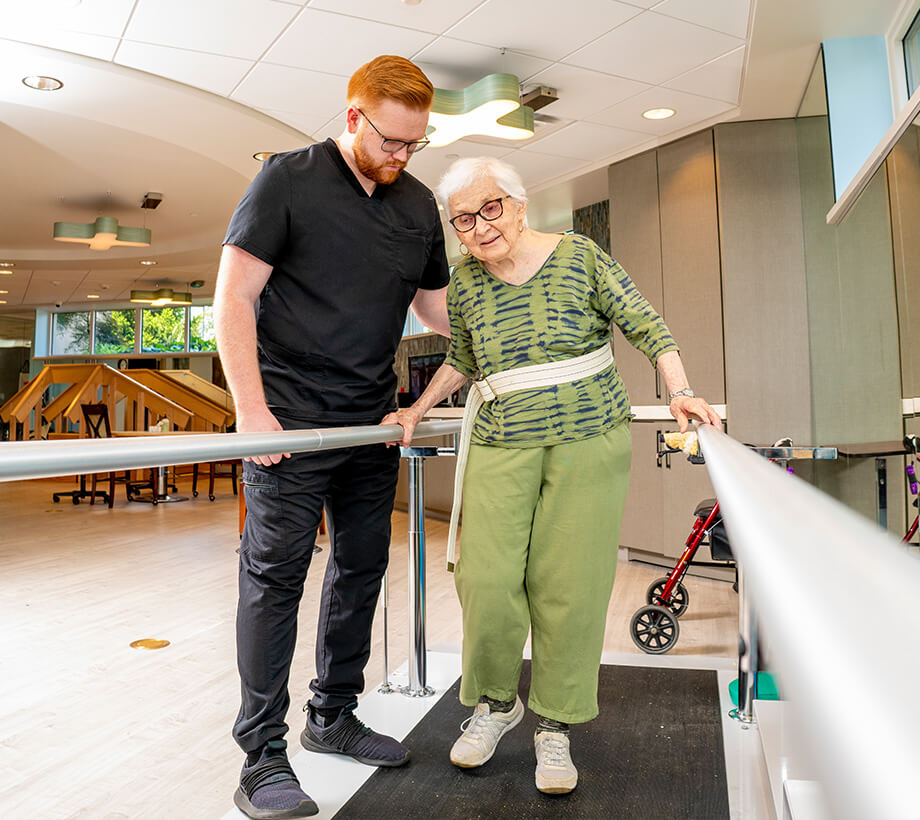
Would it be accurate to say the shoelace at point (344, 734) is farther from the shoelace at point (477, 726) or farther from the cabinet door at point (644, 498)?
the cabinet door at point (644, 498)

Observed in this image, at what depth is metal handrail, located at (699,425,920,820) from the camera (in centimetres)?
14

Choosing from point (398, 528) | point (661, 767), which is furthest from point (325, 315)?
point (398, 528)

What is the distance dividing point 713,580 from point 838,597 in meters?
4.59

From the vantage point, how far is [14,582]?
161 inches

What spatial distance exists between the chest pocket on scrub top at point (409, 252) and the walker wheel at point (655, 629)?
187cm

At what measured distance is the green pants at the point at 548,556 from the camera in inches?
63.6

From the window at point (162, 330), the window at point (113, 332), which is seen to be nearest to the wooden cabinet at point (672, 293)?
the window at point (162, 330)

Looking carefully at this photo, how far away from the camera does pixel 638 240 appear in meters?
5.20

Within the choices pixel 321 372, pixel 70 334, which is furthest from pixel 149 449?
pixel 70 334

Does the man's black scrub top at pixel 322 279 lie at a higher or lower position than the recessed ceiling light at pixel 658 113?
lower

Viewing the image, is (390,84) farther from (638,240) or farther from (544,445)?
(638,240)

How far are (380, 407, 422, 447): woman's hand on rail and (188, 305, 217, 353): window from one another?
13611 millimetres

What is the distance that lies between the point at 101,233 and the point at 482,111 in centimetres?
546

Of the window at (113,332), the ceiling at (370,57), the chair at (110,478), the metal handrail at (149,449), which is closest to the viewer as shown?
the metal handrail at (149,449)
